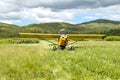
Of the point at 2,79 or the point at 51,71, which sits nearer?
the point at 2,79

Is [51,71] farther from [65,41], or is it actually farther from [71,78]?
[65,41]

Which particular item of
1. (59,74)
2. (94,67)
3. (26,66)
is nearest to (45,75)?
(59,74)

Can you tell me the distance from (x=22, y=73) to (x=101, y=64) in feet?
12.8

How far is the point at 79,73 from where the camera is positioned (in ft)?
33.4

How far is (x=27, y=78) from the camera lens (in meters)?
9.19

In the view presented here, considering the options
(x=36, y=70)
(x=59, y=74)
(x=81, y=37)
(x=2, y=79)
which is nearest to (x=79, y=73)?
(x=59, y=74)

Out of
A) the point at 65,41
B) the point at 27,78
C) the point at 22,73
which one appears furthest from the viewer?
the point at 65,41

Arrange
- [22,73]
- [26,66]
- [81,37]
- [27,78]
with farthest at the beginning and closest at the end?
[81,37]
[26,66]
[22,73]
[27,78]

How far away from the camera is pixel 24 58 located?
12.4m

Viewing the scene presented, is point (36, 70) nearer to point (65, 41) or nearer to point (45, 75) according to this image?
point (45, 75)

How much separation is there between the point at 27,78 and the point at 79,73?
2.13 m

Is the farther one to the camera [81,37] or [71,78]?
[81,37]

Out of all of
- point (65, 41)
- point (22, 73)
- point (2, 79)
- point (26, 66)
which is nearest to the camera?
point (2, 79)

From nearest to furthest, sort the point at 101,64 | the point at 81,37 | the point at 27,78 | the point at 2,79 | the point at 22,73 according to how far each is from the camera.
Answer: the point at 2,79
the point at 27,78
the point at 22,73
the point at 101,64
the point at 81,37
